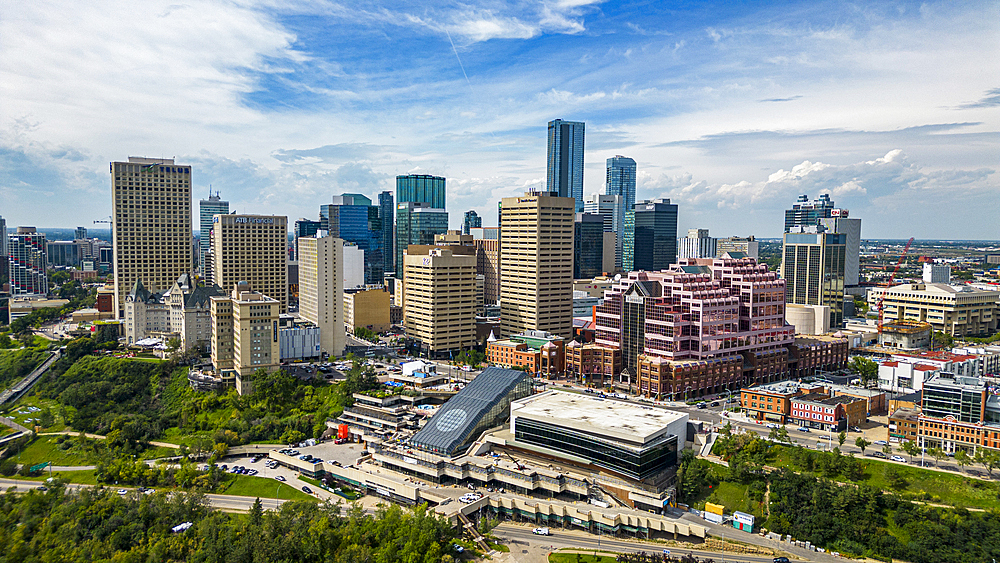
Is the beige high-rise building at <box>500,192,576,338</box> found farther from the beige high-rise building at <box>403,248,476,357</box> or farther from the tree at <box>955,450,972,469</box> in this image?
the tree at <box>955,450,972,469</box>

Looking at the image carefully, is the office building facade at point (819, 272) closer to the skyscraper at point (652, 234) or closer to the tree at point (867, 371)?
the tree at point (867, 371)

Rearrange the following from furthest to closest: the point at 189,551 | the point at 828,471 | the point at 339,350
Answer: the point at 339,350 → the point at 828,471 → the point at 189,551

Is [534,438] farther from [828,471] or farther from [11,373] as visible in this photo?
[11,373]

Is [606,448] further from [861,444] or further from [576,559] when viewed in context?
[861,444]

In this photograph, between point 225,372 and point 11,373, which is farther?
point 11,373

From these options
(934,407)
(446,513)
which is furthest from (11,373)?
(934,407)

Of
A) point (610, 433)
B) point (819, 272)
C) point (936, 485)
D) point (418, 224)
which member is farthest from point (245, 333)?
point (418, 224)

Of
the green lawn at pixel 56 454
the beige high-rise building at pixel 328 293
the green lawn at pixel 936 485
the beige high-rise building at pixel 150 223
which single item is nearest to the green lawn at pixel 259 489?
the green lawn at pixel 56 454
